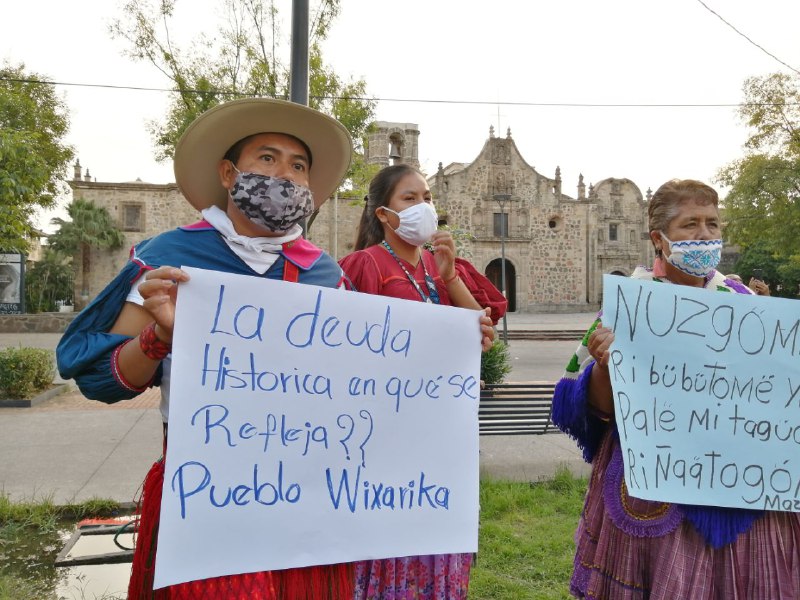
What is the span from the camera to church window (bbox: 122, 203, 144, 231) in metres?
30.3

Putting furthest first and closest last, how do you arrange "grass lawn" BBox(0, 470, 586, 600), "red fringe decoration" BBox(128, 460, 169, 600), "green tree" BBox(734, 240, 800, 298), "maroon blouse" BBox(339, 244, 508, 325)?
1. "green tree" BBox(734, 240, 800, 298)
2. "grass lawn" BBox(0, 470, 586, 600)
3. "maroon blouse" BBox(339, 244, 508, 325)
4. "red fringe decoration" BBox(128, 460, 169, 600)

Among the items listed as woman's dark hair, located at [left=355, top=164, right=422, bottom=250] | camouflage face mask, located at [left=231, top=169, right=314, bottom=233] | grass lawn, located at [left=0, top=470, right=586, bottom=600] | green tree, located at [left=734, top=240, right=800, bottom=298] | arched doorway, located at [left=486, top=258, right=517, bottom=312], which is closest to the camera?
camouflage face mask, located at [left=231, top=169, right=314, bottom=233]

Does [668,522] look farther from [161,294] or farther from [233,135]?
[233,135]

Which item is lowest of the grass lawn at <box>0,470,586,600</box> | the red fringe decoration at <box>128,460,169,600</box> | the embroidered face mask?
the grass lawn at <box>0,470,586,600</box>

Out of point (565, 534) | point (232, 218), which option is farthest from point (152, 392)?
point (232, 218)

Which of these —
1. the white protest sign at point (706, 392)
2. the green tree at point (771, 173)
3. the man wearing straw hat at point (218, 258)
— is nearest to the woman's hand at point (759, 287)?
the white protest sign at point (706, 392)

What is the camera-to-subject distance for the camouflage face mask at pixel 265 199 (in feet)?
5.75

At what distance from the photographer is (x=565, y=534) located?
3.68 meters

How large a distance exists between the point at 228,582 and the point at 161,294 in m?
0.74

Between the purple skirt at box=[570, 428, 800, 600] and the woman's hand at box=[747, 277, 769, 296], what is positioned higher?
the woman's hand at box=[747, 277, 769, 296]

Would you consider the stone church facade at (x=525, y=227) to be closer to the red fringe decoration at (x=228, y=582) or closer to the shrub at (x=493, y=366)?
the shrub at (x=493, y=366)

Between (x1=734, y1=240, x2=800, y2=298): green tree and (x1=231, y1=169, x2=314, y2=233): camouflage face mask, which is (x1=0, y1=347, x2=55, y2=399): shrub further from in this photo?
(x1=734, y1=240, x2=800, y2=298): green tree

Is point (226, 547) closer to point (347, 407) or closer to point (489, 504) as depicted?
point (347, 407)

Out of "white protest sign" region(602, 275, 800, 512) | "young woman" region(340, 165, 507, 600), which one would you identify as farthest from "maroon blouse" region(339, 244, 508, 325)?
"white protest sign" region(602, 275, 800, 512)
